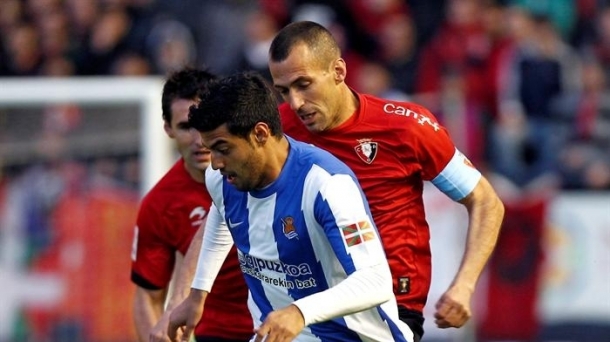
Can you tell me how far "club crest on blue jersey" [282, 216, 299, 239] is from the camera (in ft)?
16.6

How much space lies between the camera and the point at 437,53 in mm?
12625

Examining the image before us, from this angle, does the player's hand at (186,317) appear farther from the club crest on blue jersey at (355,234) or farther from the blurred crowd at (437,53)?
the blurred crowd at (437,53)

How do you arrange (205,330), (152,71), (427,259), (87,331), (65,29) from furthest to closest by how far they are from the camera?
(65,29)
(152,71)
(87,331)
(205,330)
(427,259)

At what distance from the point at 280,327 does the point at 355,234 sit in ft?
1.67

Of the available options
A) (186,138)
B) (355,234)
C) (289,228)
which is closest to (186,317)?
(289,228)

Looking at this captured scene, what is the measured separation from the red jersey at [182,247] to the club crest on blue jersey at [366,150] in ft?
3.10

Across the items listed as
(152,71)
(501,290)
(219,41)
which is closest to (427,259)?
(501,290)

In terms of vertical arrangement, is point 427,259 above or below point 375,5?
below

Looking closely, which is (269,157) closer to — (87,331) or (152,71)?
(87,331)

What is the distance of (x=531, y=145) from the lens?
38.8 ft

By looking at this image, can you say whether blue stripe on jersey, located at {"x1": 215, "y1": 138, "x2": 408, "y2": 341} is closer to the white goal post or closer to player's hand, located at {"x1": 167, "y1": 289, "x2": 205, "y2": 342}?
player's hand, located at {"x1": 167, "y1": 289, "x2": 205, "y2": 342}

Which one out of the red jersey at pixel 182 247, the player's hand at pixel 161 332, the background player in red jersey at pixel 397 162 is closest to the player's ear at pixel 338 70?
the background player in red jersey at pixel 397 162

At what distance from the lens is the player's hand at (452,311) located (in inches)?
217

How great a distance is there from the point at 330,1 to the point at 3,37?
3.56 metres
